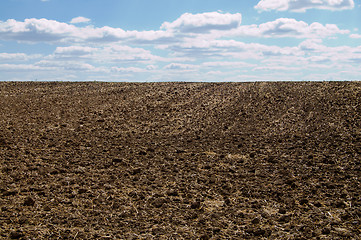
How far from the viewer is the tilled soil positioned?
15.3 feet

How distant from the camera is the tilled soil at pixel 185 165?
466cm

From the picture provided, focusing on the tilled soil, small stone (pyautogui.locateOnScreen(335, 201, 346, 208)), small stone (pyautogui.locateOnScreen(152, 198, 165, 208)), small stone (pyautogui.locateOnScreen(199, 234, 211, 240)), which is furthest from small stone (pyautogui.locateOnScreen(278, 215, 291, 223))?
small stone (pyautogui.locateOnScreen(152, 198, 165, 208))

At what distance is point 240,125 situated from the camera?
365 inches

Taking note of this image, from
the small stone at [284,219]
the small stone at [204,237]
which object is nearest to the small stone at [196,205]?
the small stone at [204,237]

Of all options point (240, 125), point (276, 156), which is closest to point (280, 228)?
point (276, 156)

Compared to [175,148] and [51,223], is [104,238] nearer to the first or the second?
[51,223]

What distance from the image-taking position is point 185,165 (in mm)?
6805

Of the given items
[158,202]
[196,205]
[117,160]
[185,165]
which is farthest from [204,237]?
[117,160]

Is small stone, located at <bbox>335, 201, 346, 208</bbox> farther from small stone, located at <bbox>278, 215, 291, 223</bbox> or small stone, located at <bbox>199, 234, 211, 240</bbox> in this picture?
small stone, located at <bbox>199, 234, 211, 240</bbox>

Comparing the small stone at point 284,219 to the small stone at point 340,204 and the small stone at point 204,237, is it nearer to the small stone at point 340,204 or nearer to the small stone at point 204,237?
the small stone at point 340,204

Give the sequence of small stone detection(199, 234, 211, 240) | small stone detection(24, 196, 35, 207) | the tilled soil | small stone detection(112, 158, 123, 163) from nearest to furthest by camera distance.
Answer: small stone detection(199, 234, 211, 240), the tilled soil, small stone detection(24, 196, 35, 207), small stone detection(112, 158, 123, 163)

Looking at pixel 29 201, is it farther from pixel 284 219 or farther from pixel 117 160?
pixel 284 219

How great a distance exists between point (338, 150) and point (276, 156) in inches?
53.9

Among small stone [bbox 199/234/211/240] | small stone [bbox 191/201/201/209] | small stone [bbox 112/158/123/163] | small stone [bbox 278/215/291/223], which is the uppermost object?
small stone [bbox 112/158/123/163]
